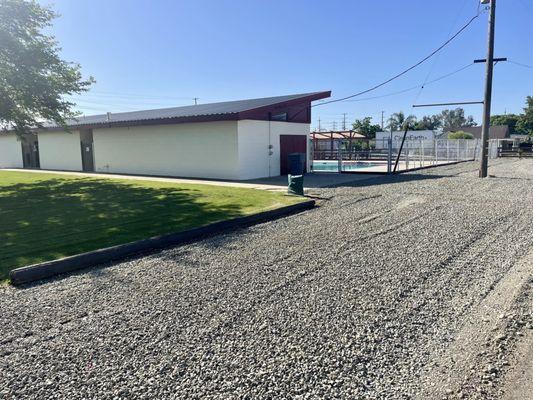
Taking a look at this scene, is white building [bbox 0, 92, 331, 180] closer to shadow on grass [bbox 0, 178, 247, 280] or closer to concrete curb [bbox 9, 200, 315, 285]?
shadow on grass [bbox 0, 178, 247, 280]

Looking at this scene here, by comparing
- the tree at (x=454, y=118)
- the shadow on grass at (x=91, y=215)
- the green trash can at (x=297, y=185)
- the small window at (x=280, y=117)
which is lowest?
the shadow on grass at (x=91, y=215)

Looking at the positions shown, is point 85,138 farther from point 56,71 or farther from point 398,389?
point 398,389

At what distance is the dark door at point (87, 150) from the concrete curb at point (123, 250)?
1836 centimetres

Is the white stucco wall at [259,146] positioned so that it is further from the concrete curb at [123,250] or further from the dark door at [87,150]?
the dark door at [87,150]

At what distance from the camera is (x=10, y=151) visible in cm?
2952

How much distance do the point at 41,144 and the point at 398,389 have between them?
29114 millimetres

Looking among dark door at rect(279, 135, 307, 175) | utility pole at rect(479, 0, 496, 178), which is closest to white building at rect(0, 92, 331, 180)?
dark door at rect(279, 135, 307, 175)

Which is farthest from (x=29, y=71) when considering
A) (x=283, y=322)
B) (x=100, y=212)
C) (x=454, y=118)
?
(x=454, y=118)

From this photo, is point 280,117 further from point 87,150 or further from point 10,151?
point 10,151

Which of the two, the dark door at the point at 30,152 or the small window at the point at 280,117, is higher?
the small window at the point at 280,117

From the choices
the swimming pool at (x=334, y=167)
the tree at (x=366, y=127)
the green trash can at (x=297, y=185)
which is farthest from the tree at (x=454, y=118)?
the green trash can at (x=297, y=185)

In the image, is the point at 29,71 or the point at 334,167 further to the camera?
the point at 334,167

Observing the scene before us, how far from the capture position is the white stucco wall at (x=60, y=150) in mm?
24672

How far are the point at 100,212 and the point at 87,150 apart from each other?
1659 cm
